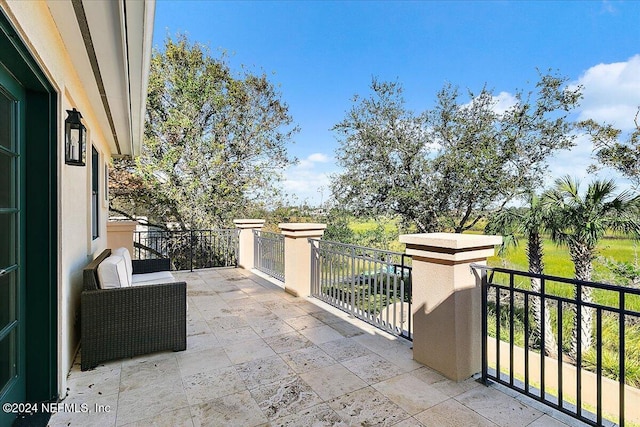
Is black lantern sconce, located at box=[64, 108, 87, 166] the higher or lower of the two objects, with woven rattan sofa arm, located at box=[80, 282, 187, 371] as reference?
higher

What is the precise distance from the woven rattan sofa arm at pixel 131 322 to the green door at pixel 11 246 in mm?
697

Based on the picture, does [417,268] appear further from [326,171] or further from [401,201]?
[326,171]

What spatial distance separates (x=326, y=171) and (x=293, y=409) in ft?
31.0

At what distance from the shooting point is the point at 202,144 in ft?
34.4

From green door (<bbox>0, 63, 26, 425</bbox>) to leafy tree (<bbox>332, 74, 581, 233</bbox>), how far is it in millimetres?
8598

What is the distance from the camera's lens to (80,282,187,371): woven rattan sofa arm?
281 cm

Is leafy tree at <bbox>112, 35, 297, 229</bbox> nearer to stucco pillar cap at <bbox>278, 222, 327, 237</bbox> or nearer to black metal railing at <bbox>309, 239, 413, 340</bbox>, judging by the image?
stucco pillar cap at <bbox>278, 222, 327, 237</bbox>

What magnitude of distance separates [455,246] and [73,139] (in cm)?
306

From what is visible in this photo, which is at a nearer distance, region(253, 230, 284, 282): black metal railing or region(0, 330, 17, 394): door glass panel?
region(0, 330, 17, 394): door glass panel

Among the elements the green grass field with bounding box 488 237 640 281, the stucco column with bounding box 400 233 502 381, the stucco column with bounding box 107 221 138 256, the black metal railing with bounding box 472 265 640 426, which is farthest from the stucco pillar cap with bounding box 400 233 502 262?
the stucco column with bounding box 107 221 138 256

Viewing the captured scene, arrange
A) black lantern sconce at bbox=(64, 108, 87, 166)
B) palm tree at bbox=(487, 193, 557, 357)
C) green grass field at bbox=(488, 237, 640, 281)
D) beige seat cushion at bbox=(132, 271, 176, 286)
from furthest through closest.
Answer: green grass field at bbox=(488, 237, 640, 281), palm tree at bbox=(487, 193, 557, 357), beige seat cushion at bbox=(132, 271, 176, 286), black lantern sconce at bbox=(64, 108, 87, 166)

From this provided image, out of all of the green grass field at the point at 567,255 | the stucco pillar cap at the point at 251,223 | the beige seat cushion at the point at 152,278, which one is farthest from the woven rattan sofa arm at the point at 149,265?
the green grass field at the point at 567,255

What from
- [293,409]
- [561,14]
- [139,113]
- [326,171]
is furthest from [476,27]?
[293,409]

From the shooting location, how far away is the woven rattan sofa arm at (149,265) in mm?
4957
